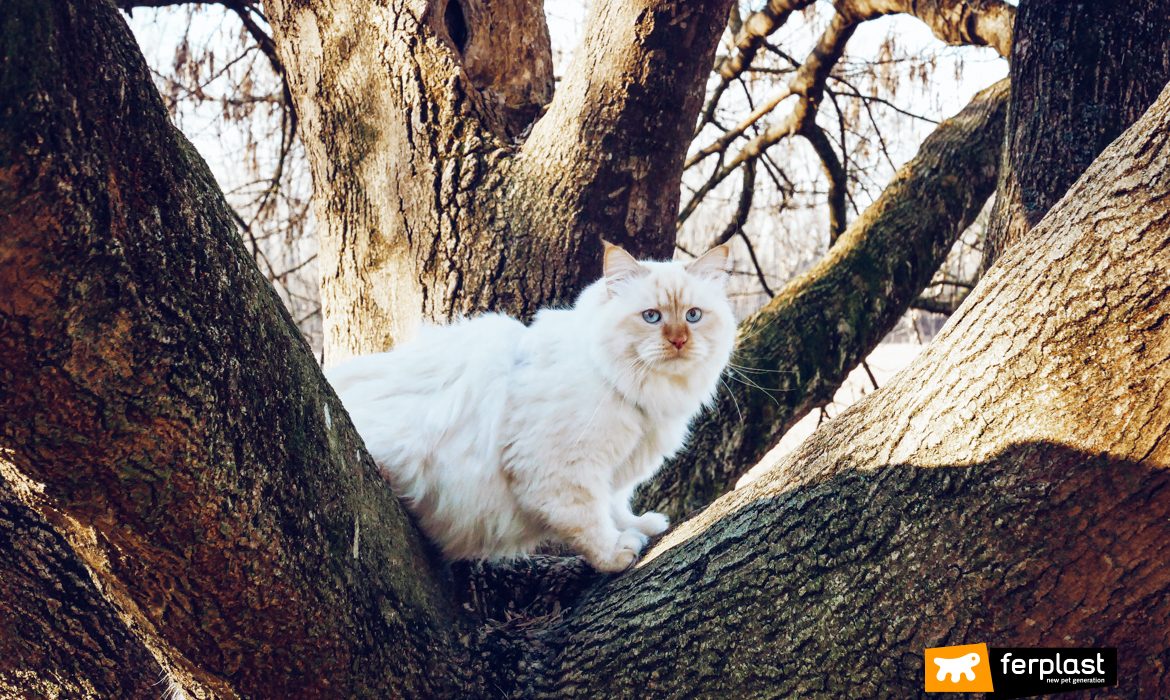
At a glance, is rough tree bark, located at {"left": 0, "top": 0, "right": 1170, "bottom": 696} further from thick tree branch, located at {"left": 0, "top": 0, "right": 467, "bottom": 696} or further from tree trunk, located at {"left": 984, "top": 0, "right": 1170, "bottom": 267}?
tree trunk, located at {"left": 984, "top": 0, "right": 1170, "bottom": 267}

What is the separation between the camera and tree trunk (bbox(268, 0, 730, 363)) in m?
2.41

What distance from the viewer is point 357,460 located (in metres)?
1.67

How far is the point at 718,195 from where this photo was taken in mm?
5559

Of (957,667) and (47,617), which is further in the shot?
(47,617)

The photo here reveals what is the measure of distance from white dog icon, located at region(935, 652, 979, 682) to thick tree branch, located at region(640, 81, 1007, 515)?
4.70 ft

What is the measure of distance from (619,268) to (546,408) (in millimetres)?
422

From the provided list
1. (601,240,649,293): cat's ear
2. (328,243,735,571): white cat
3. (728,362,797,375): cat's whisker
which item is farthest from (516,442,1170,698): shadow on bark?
(728,362,797,375): cat's whisker

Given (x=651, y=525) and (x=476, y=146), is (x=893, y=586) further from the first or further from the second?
(x=476, y=146)

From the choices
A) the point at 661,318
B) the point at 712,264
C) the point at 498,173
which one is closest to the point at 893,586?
the point at 661,318

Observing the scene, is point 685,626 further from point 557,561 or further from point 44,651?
point 44,651

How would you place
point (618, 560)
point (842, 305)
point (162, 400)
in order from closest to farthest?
point (162, 400) < point (618, 560) < point (842, 305)

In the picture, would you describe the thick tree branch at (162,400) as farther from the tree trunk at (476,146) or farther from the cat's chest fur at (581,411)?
the tree trunk at (476,146)

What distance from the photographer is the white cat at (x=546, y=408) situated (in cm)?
208

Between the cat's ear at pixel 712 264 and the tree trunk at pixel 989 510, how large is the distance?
0.85 m
